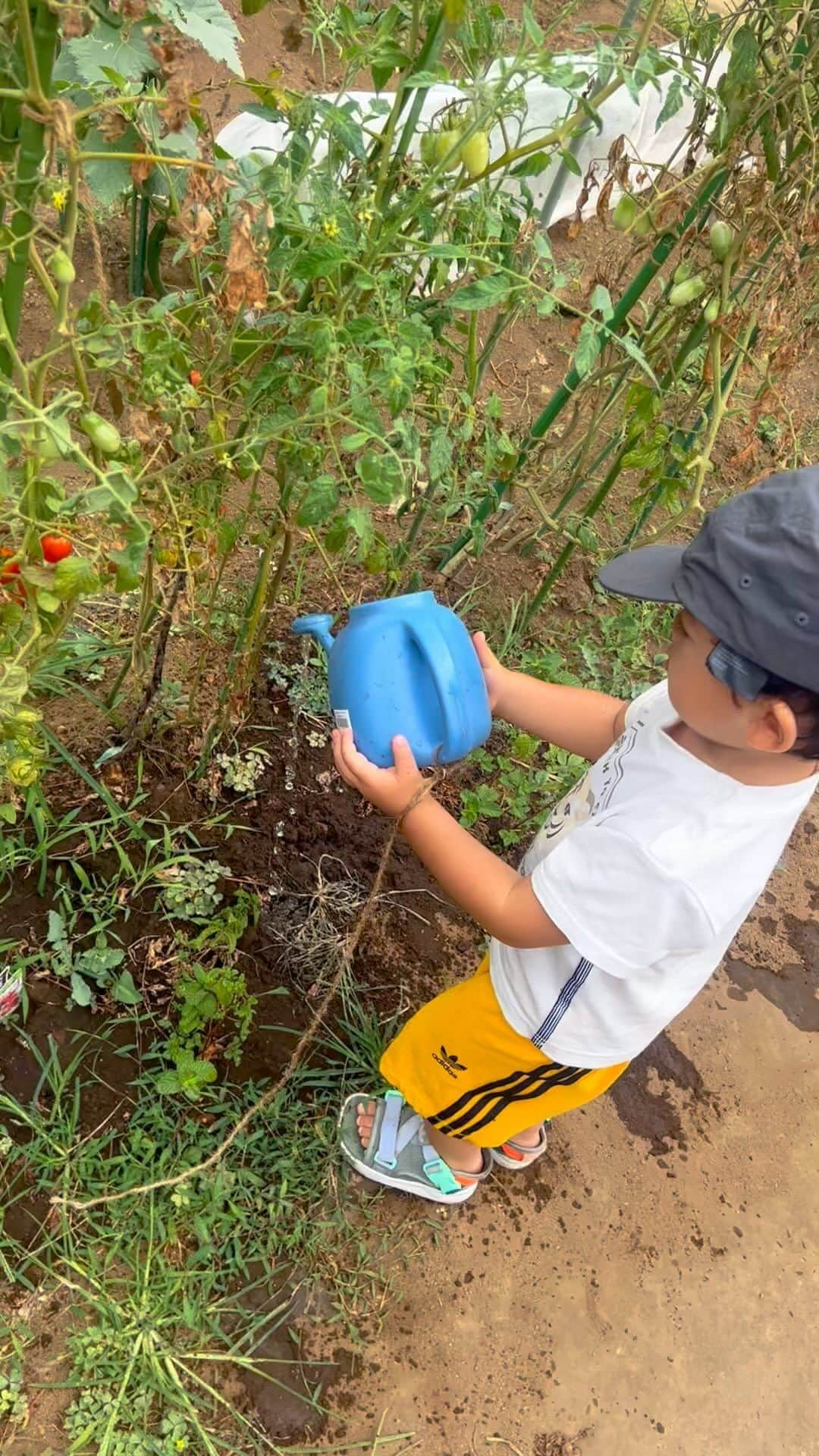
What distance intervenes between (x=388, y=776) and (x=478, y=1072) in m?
0.52

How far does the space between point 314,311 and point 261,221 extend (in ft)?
1.01

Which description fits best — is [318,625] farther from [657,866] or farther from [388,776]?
[657,866]

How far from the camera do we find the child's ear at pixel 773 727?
1.07 meters

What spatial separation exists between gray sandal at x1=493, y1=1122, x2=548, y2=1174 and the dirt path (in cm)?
4

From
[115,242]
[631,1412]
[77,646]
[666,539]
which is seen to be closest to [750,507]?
[77,646]

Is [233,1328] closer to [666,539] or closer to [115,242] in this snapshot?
[666,539]

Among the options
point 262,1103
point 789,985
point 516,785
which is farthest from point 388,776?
point 789,985

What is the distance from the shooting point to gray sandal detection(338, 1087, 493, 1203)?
5.84 feet

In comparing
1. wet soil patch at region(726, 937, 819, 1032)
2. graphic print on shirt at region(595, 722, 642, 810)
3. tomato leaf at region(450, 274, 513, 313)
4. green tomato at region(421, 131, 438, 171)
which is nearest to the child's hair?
graphic print on shirt at region(595, 722, 642, 810)

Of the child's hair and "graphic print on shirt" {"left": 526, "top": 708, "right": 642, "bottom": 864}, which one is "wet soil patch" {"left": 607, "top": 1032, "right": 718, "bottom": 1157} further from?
the child's hair

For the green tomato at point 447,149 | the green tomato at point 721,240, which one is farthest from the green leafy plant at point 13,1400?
the green tomato at point 721,240

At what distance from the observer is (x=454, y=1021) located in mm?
1563

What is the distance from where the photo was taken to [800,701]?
1080 millimetres

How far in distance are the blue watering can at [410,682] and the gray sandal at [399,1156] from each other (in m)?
0.76
